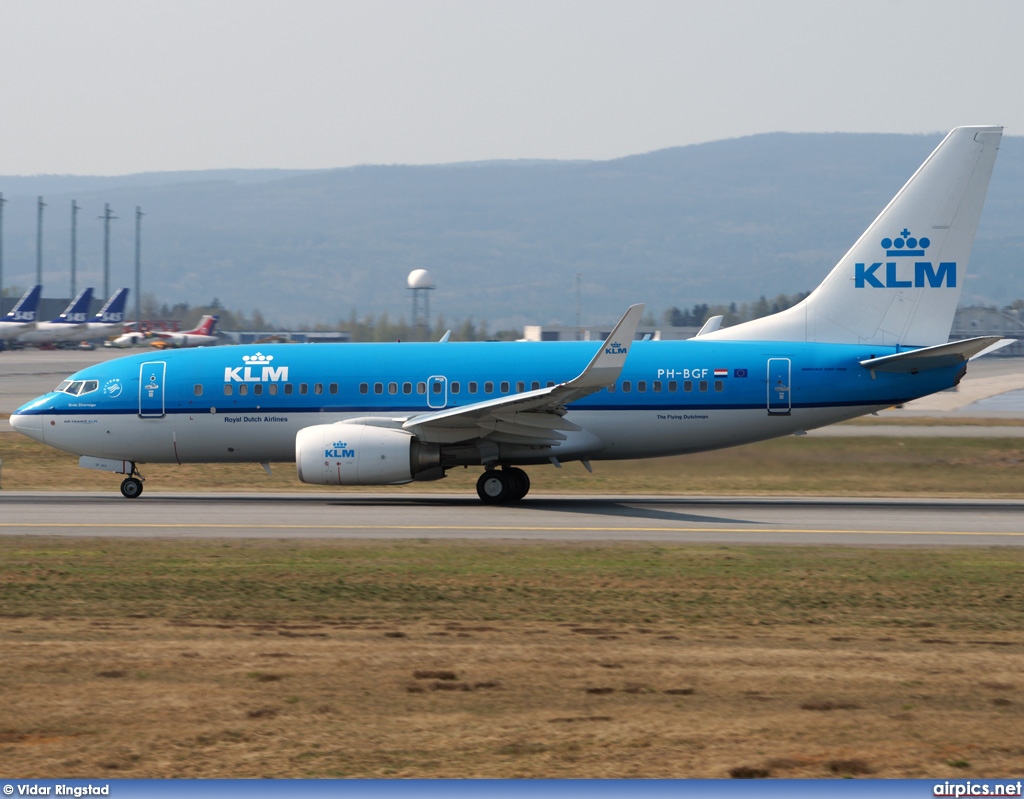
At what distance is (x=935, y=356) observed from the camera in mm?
26766

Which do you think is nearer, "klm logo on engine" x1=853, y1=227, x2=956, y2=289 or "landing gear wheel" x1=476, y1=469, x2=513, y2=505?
"landing gear wheel" x1=476, y1=469, x2=513, y2=505

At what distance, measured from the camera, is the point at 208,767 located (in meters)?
9.45

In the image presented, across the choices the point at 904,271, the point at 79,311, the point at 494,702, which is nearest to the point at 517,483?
the point at 904,271

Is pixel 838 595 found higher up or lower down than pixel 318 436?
lower down

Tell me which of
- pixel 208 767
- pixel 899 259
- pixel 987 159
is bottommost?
pixel 208 767

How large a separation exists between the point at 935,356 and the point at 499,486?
10.1 metres

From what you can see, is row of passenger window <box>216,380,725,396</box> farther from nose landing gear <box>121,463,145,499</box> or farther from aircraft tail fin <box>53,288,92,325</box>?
aircraft tail fin <box>53,288,92,325</box>

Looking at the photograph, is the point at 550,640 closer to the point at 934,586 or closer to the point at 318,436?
the point at 934,586

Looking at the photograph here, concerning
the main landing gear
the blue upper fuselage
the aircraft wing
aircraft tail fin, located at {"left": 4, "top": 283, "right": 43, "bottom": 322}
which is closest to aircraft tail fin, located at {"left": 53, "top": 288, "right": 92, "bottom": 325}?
aircraft tail fin, located at {"left": 4, "top": 283, "right": 43, "bottom": 322}

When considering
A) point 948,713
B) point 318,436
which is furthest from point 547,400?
point 948,713

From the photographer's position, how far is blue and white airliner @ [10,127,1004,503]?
27.8 m

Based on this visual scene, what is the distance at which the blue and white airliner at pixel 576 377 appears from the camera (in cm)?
2777

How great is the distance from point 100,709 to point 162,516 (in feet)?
47.6

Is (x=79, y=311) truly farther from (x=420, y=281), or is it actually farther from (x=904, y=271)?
(x=904, y=271)
